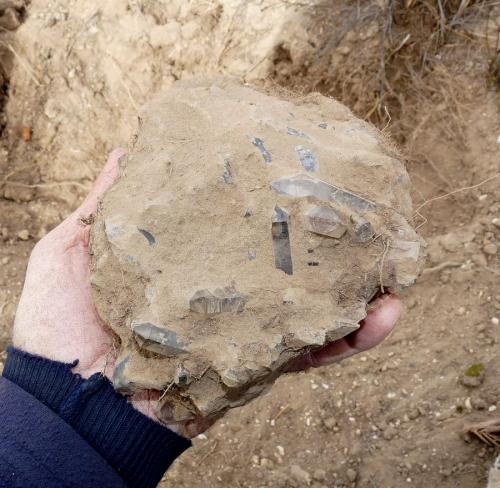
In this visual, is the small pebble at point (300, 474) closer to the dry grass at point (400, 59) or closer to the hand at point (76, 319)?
the hand at point (76, 319)

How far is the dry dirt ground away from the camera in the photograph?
2.88m

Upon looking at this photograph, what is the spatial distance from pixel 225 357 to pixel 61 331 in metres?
0.71

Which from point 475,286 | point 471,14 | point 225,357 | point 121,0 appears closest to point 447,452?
point 475,286

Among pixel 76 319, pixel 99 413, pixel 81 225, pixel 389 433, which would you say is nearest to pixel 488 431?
pixel 389 433

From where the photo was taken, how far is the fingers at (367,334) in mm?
2207

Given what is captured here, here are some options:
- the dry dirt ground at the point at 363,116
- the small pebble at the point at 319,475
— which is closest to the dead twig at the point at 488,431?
the dry dirt ground at the point at 363,116

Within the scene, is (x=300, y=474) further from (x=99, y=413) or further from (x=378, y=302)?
(x=99, y=413)

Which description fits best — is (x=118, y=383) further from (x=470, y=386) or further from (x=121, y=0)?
(x=121, y=0)

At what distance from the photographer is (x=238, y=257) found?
1.94m

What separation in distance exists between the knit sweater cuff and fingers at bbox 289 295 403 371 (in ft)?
2.18

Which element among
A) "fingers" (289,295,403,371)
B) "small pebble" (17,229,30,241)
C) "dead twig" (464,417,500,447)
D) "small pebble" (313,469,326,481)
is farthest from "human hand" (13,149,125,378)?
"dead twig" (464,417,500,447)

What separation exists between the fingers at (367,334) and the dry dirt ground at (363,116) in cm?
76

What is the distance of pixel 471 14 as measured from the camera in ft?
11.5

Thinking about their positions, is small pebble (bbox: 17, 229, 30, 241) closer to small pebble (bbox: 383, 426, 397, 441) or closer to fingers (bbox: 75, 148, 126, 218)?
fingers (bbox: 75, 148, 126, 218)
